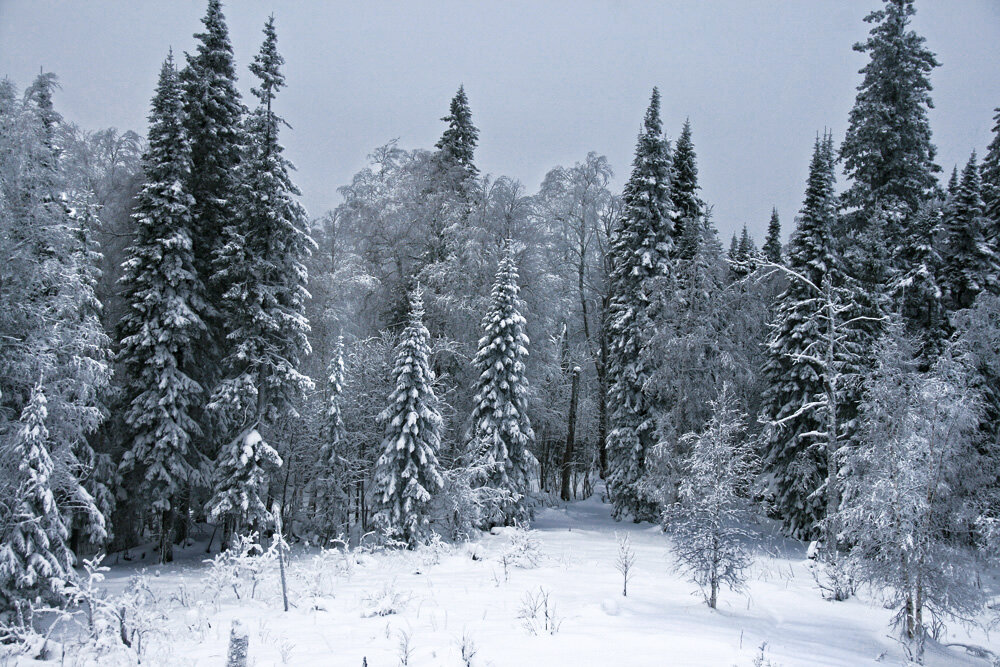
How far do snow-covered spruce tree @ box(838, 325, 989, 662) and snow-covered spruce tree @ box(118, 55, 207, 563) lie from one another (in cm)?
1695

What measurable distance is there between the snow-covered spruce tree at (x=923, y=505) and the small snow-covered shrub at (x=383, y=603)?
7946mm

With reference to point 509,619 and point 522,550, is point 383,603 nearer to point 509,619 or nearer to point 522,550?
point 509,619

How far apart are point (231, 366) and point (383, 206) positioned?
31.6 ft

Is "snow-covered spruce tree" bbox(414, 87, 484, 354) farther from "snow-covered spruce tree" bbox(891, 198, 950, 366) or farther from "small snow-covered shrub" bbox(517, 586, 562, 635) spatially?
"snow-covered spruce tree" bbox(891, 198, 950, 366)

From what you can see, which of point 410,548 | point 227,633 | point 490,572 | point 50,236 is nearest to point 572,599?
point 490,572

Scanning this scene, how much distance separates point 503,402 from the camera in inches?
797

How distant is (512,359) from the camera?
2028 cm

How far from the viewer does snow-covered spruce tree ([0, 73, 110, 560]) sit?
1138 cm

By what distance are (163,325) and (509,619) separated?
13799 millimetres

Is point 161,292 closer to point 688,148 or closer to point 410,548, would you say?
point 410,548

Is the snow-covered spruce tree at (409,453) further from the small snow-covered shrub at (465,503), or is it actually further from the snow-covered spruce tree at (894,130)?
the snow-covered spruce tree at (894,130)

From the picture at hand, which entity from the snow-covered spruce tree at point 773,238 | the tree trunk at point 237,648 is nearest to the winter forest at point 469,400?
the tree trunk at point 237,648

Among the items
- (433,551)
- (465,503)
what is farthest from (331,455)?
(433,551)

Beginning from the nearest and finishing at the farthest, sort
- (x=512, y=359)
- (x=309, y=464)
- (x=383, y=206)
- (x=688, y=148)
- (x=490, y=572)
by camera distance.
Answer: (x=490, y=572) < (x=512, y=359) < (x=309, y=464) < (x=383, y=206) < (x=688, y=148)
